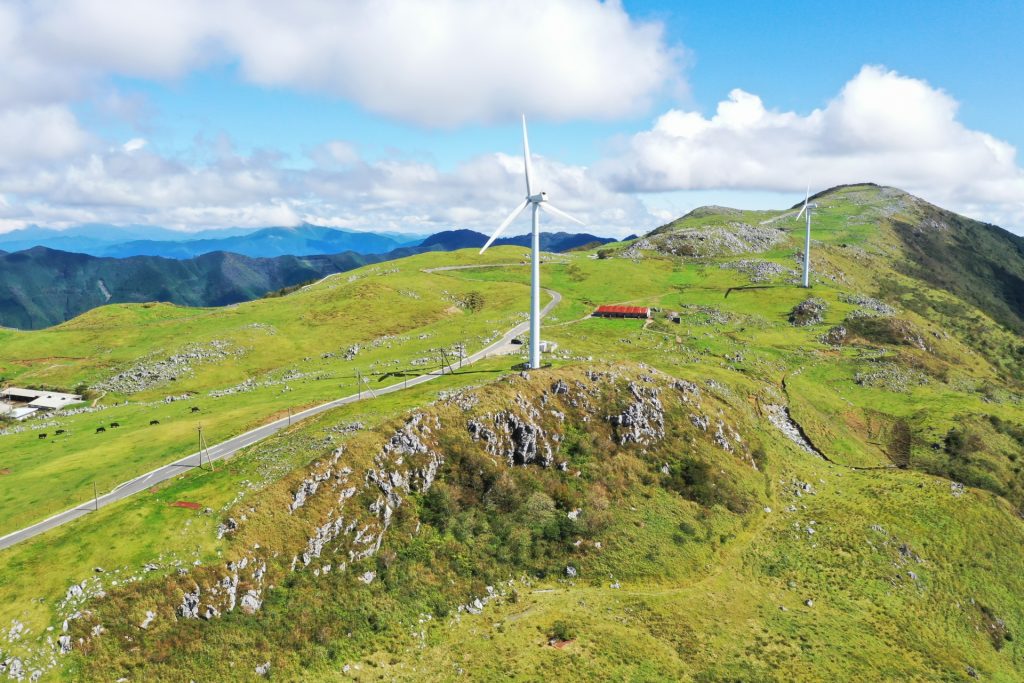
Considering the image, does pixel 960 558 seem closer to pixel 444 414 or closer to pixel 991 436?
pixel 991 436

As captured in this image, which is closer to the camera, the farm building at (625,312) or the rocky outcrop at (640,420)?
the rocky outcrop at (640,420)

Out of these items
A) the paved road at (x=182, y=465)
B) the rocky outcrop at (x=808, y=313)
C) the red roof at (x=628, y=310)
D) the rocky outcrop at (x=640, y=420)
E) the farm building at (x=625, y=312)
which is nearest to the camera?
the paved road at (x=182, y=465)

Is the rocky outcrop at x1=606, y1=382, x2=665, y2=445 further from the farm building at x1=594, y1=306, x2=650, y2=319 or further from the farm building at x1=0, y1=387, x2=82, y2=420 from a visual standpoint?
the farm building at x1=0, y1=387, x2=82, y2=420

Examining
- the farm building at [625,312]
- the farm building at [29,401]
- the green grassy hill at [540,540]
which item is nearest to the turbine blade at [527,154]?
the green grassy hill at [540,540]

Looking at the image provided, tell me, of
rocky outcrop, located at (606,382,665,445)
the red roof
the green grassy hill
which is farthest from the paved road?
the red roof

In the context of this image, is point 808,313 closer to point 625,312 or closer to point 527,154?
point 625,312

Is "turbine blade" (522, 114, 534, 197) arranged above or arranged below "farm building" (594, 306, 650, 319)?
above

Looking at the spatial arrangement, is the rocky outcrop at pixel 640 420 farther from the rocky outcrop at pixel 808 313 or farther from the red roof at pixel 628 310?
the rocky outcrop at pixel 808 313

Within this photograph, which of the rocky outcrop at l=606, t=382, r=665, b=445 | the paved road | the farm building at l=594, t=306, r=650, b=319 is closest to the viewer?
the paved road

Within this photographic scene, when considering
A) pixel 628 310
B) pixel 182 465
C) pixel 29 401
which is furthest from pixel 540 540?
pixel 29 401

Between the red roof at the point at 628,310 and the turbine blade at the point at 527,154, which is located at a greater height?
the turbine blade at the point at 527,154
